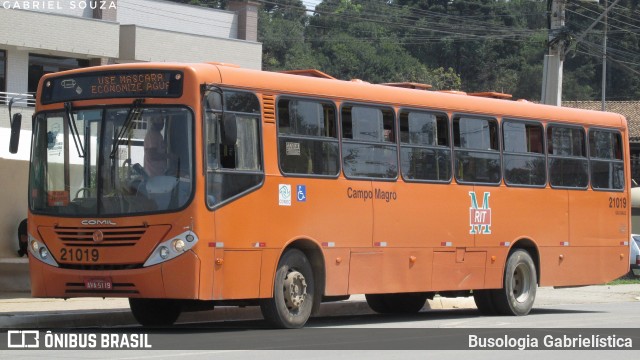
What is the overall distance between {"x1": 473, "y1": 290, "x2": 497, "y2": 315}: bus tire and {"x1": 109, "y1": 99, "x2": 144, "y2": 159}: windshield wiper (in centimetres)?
732

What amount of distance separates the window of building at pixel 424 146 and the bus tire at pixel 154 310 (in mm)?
3743

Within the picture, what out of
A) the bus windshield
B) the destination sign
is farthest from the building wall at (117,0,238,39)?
the bus windshield

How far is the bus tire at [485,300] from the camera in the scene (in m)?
19.7

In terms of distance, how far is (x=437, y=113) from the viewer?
18312 millimetres

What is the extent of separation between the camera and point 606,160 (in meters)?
21.5

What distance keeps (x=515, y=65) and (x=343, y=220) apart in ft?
264

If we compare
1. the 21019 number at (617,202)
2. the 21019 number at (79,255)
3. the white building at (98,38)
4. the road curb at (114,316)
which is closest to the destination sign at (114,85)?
the 21019 number at (79,255)

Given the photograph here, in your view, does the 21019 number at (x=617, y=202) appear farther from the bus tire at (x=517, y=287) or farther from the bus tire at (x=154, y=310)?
the bus tire at (x=154, y=310)

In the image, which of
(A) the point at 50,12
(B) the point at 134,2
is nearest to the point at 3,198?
(A) the point at 50,12

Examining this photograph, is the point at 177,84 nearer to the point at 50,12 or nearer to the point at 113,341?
the point at 113,341

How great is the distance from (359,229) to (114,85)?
395 cm

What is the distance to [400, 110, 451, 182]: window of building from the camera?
17.6m

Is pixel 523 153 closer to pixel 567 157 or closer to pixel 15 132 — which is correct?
pixel 567 157

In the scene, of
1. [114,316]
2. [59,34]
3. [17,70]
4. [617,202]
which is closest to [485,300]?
[617,202]
